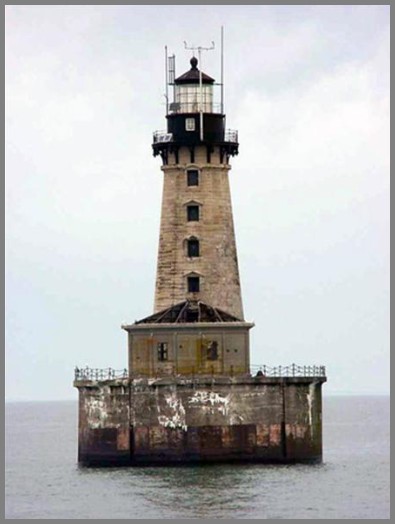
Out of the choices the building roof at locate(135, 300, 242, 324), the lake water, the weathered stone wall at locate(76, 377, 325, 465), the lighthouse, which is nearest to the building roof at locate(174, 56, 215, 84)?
the lighthouse

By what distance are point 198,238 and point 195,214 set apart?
2.83ft

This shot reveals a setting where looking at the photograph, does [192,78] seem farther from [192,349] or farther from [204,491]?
[204,491]

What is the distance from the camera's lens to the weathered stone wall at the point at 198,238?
275 ft

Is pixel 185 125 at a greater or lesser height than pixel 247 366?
greater

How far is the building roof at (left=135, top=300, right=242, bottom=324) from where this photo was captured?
270 feet

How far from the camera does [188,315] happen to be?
271 feet

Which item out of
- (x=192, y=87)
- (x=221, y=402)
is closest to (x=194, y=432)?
(x=221, y=402)

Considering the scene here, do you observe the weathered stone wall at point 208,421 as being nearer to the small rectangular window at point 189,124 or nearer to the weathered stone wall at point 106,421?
the weathered stone wall at point 106,421

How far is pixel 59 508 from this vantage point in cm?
7144

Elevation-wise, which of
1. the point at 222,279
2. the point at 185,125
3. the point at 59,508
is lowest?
the point at 59,508

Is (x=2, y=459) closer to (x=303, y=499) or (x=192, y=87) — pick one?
(x=192, y=87)

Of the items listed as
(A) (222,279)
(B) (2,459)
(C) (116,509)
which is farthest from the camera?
(B) (2,459)

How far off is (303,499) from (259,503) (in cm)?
183

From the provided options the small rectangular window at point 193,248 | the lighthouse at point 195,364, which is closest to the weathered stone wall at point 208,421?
the lighthouse at point 195,364
